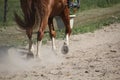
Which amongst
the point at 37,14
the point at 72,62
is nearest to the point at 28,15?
the point at 37,14

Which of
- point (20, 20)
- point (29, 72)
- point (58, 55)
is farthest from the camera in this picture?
point (58, 55)

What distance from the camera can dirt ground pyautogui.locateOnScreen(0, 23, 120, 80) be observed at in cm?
638

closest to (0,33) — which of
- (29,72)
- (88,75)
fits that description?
(29,72)

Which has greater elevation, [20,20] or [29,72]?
[20,20]

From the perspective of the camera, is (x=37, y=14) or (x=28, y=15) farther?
(x=28, y=15)

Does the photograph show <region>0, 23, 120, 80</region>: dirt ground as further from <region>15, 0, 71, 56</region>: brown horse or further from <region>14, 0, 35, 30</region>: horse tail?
<region>14, 0, 35, 30</region>: horse tail

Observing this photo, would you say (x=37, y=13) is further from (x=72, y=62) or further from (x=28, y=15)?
(x=72, y=62)

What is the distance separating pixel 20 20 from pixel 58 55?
144 centimetres

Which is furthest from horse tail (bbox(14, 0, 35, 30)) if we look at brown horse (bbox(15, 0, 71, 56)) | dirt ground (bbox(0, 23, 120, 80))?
dirt ground (bbox(0, 23, 120, 80))

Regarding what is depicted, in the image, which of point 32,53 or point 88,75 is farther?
point 32,53

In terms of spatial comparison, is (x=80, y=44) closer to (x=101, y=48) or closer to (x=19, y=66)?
(x=101, y=48)

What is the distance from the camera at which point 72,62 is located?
301 inches

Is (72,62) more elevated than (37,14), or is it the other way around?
(37,14)

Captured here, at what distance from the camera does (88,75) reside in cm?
627
